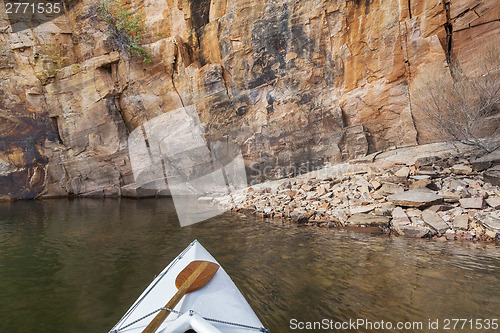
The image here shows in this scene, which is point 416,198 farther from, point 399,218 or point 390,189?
point 390,189

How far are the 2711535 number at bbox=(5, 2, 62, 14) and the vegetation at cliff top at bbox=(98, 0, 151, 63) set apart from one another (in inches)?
164

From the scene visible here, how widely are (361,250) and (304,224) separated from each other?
7.37 ft

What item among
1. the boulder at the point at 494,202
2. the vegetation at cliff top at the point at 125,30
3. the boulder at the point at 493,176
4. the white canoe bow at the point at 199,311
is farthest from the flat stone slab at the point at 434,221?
the vegetation at cliff top at the point at 125,30

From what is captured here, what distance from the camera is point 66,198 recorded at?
16.7 metres

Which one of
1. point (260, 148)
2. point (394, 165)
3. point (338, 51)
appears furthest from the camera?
point (260, 148)

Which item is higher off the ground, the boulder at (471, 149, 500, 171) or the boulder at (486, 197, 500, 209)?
the boulder at (471, 149, 500, 171)

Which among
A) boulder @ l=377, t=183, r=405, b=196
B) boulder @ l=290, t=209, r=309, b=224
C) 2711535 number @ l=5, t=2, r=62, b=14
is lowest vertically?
boulder @ l=290, t=209, r=309, b=224

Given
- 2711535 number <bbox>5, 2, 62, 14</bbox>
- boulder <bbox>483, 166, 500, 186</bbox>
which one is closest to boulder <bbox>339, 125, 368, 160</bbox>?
boulder <bbox>483, 166, 500, 186</bbox>

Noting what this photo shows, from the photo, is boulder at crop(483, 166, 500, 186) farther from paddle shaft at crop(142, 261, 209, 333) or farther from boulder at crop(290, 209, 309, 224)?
paddle shaft at crop(142, 261, 209, 333)

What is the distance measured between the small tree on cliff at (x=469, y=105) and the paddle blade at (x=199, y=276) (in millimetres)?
9140

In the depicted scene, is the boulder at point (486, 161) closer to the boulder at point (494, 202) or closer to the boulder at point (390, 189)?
the boulder at point (494, 202)

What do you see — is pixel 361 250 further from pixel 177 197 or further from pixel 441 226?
pixel 177 197

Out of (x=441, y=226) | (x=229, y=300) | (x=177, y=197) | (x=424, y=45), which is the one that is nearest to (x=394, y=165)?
(x=441, y=226)

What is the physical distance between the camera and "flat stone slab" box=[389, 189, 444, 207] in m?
6.46
